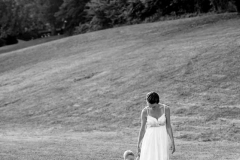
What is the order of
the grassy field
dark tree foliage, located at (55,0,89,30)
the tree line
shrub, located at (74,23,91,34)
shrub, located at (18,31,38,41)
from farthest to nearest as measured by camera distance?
shrub, located at (18,31,38,41), dark tree foliage, located at (55,0,89,30), shrub, located at (74,23,91,34), the tree line, the grassy field

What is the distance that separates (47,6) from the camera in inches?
3123

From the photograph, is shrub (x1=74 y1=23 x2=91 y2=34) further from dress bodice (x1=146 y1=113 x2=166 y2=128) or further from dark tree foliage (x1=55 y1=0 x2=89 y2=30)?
dress bodice (x1=146 y1=113 x2=166 y2=128)

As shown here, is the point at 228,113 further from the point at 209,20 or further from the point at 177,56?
the point at 209,20

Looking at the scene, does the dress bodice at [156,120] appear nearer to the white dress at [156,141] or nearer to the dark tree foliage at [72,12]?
the white dress at [156,141]

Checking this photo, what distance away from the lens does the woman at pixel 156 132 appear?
28.9ft

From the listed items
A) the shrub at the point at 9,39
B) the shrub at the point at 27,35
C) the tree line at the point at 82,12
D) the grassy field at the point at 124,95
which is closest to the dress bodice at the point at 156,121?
the grassy field at the point at 124,95

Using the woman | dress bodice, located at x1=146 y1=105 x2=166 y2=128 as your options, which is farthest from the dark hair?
dress bodice, located at x1=146 y1=105 x2=166 y2=128

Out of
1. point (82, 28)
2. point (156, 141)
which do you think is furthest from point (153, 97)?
point (82, 28)

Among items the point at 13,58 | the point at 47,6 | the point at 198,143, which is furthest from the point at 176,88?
the point at 47,6

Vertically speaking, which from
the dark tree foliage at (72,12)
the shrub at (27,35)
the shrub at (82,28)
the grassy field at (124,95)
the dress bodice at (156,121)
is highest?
the dress bodice at (156,121)

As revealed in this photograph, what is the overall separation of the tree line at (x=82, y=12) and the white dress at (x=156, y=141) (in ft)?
112

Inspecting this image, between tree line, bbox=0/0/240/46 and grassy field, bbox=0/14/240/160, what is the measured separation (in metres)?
12.2

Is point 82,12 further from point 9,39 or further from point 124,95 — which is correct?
point 124,95

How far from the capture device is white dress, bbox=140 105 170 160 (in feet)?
29.1
